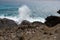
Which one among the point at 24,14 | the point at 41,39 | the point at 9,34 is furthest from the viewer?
the point at 24,14

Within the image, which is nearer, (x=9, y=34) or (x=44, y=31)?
(x=44, y=31)

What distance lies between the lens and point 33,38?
5695mm

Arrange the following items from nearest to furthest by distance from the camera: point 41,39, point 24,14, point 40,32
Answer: point 41,39
point 40,32
point 24,14

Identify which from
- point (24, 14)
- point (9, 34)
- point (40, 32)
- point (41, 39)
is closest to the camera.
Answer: point (41, 39)

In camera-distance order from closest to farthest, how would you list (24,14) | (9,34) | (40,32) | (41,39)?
(41,39) → (40,32) → (9,34) → (24,14)

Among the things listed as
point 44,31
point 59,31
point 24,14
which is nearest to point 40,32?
point 44,31

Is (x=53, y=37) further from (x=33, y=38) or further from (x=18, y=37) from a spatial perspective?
(x=18, y=37)

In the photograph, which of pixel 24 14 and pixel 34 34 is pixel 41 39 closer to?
pixel 34 34

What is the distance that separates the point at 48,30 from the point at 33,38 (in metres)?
0.73

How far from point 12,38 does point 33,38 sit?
32.3 inches

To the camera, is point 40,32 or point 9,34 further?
point 9,34

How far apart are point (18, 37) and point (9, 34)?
0.44 meters

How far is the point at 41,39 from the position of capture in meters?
5.56

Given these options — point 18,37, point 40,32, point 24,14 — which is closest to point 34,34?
point 40,32
